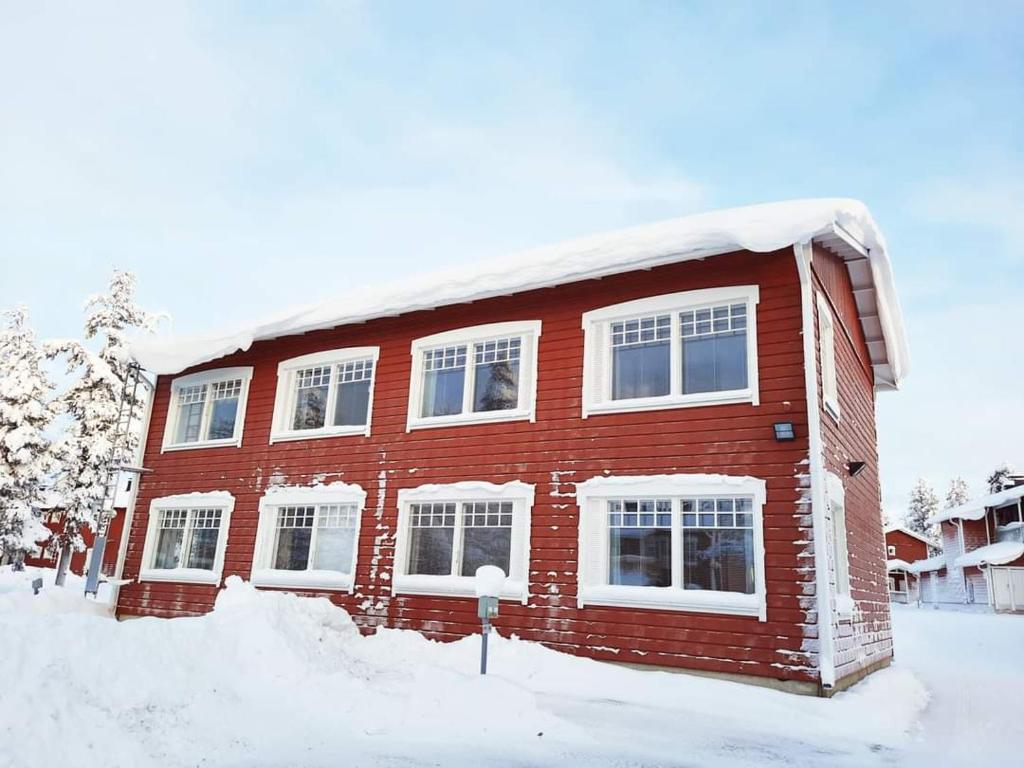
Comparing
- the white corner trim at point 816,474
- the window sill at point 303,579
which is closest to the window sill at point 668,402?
the white corner trim at point 816,474

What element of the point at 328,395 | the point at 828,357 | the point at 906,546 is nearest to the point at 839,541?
the point at 828,357

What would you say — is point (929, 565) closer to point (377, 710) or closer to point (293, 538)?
point (293, 538)

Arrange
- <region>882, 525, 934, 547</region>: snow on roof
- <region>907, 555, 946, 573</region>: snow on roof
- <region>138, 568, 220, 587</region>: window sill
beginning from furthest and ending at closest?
1. <region>882, 525, 934, 547</region>: snow on roof
2. <region>907, 555, 946, 573</region>: snow on roof
3. <region>138, 568, 220, 587</region>: window sill

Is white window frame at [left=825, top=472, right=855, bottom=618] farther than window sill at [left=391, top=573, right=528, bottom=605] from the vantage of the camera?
No

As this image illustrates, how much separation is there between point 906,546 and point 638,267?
4764 cm

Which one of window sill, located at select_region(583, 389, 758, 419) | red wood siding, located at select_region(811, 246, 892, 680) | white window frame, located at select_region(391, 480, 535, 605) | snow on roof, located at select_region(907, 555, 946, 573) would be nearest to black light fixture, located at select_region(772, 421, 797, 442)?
window sill, located at select_region(583, 389, 758, 419)

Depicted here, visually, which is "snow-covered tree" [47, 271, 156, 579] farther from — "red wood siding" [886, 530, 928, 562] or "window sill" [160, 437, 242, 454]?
"red wood siding" [886, 530, 928, 562]

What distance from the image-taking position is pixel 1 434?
26.2 meters

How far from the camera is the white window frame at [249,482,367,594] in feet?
42.2

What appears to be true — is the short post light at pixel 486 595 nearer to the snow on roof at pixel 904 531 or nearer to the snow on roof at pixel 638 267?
the snow on roof at pixel 638 267

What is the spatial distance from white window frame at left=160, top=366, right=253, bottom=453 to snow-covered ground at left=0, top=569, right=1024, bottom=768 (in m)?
5.87

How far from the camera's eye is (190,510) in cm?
1534

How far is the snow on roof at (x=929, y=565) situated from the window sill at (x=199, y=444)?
39132 millimetres

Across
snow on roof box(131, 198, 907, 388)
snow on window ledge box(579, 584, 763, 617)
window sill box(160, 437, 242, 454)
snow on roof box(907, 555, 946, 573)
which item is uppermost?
snow on roof box(131, 198, 907, 388)
